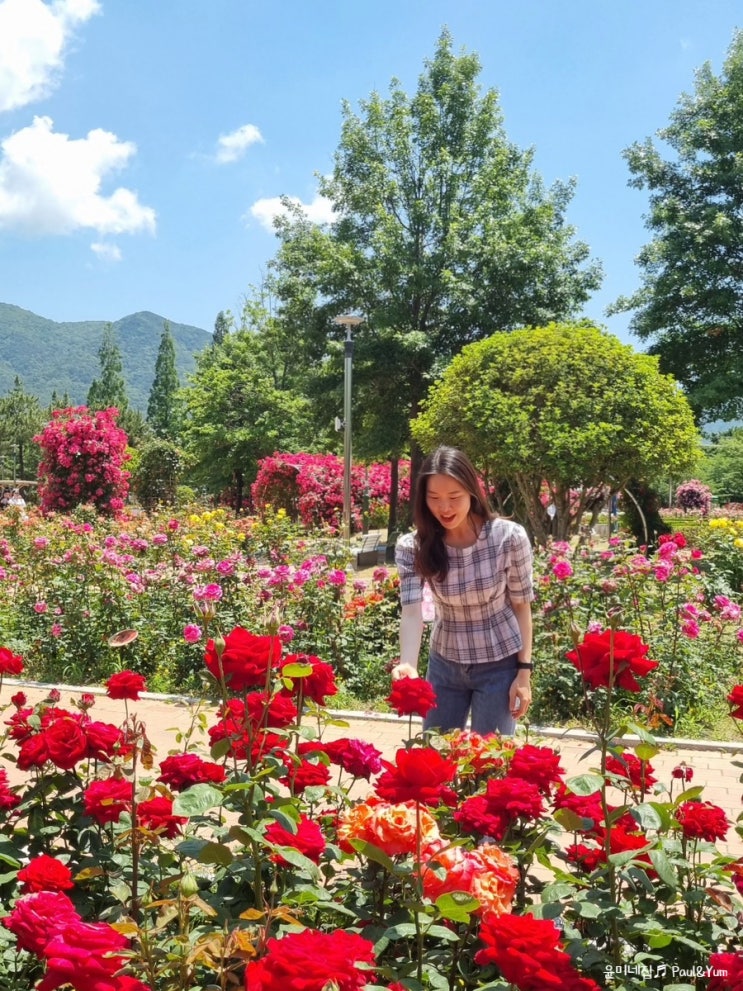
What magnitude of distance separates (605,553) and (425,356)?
15.7m

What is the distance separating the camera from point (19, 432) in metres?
47.8

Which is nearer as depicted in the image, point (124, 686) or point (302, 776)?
point (302, 776)

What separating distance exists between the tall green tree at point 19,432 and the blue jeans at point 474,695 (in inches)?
1835

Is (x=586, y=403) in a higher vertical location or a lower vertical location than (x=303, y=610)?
higher

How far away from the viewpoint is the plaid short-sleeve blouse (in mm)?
3051

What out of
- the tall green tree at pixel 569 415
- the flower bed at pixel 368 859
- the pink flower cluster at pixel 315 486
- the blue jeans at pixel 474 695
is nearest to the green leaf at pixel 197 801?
the flower bed at pixel 368 859

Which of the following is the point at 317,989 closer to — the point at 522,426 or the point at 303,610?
the point at 303,610

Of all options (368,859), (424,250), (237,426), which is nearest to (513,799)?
(368,859)

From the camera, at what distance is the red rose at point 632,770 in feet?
6.74

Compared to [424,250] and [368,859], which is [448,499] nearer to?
[368,859]

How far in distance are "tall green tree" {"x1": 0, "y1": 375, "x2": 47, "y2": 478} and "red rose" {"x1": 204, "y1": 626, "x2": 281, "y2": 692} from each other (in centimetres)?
4759

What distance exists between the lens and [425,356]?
21.6 meters

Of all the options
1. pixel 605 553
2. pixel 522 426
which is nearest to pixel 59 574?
pixel 605 553

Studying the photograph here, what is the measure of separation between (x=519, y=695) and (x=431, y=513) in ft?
2.34
